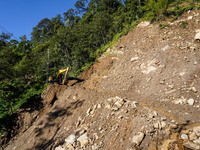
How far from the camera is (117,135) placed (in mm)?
3703

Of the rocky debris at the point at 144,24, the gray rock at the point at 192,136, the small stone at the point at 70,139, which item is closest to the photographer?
the gray rock at the point at 192,136

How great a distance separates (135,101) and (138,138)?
6.32ft

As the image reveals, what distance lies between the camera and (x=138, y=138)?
3184 millimetres

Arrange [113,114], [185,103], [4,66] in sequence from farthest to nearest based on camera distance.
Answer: [4,66] → [113,114] → [185,103]

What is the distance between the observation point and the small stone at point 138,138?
10.2ft

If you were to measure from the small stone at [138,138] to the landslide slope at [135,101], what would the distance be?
2 centimetres

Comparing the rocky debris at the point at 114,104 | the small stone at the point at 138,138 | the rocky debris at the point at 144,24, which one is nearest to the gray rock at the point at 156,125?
the small stone at the point at 138,138

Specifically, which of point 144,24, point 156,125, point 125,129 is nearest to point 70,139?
point 125,129

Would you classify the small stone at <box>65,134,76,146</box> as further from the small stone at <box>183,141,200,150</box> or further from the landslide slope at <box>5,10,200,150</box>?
the small stone at <box>183,141,200,150</box>

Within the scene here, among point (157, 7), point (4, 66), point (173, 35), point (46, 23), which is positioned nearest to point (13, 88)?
point (4, 66)

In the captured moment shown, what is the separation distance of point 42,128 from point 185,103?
269 inches

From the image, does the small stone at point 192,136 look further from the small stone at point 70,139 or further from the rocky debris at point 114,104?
the small stone at point 70,139

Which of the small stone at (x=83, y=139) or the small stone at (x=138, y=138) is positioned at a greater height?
the small stone at (x=83, y=139)

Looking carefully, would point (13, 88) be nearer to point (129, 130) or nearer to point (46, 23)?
point (129, 130)
